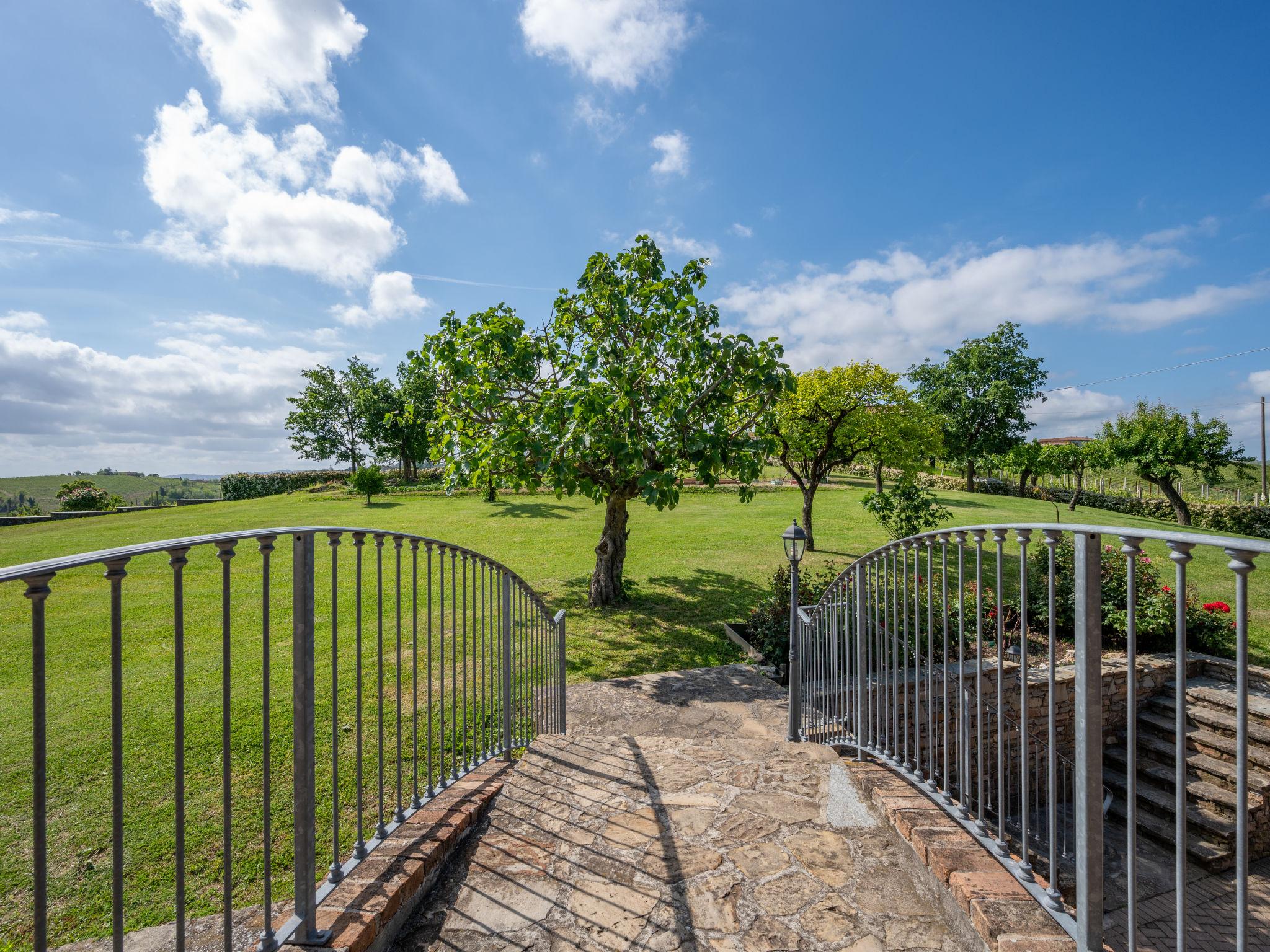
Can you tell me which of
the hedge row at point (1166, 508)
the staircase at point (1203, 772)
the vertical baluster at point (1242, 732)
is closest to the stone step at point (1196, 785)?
the staircase at point (1203, 772)

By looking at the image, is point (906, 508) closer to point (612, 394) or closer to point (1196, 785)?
point (1196, 785)

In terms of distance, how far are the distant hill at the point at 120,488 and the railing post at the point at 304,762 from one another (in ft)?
106

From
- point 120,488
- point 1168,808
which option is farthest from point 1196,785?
point 120,488

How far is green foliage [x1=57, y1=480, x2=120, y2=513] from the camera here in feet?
80.5

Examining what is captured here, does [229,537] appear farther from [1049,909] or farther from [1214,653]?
[1214,653]

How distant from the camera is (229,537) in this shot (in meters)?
1.66

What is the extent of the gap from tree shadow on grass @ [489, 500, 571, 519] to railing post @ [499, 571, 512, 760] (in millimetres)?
16963

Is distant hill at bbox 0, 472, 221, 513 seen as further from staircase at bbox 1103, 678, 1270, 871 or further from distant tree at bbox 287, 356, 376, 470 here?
staircase at bbox 1103, 678, 1270, 871

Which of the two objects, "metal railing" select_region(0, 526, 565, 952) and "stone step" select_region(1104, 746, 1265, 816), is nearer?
"metal railing" select_region(0, 526, 565, 952)

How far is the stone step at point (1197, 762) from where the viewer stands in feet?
19.8

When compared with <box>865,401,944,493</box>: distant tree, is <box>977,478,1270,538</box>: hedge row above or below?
below

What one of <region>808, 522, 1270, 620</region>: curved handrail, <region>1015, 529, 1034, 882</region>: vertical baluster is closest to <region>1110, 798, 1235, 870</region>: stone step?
<region>1015, 529, 1034, 882</region>: vertical baluster

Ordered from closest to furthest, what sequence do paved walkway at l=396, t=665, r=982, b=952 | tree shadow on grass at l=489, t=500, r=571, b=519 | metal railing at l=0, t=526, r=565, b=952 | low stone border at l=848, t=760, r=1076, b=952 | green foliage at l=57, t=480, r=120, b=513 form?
1. metal railing at l=0, t=526, r=565, b=952
2. low stone border at l=848, t=760, r=1076, b=952
3. paved walkway at l=396, t=665, r=982, b=952
4. tree shadow on grass at l=489, t=500, r=571, b=519
5. green foliage at l=57, t=480, r=120, b=513

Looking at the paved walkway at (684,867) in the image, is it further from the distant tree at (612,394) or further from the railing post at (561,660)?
the distant tree at (612,394)
